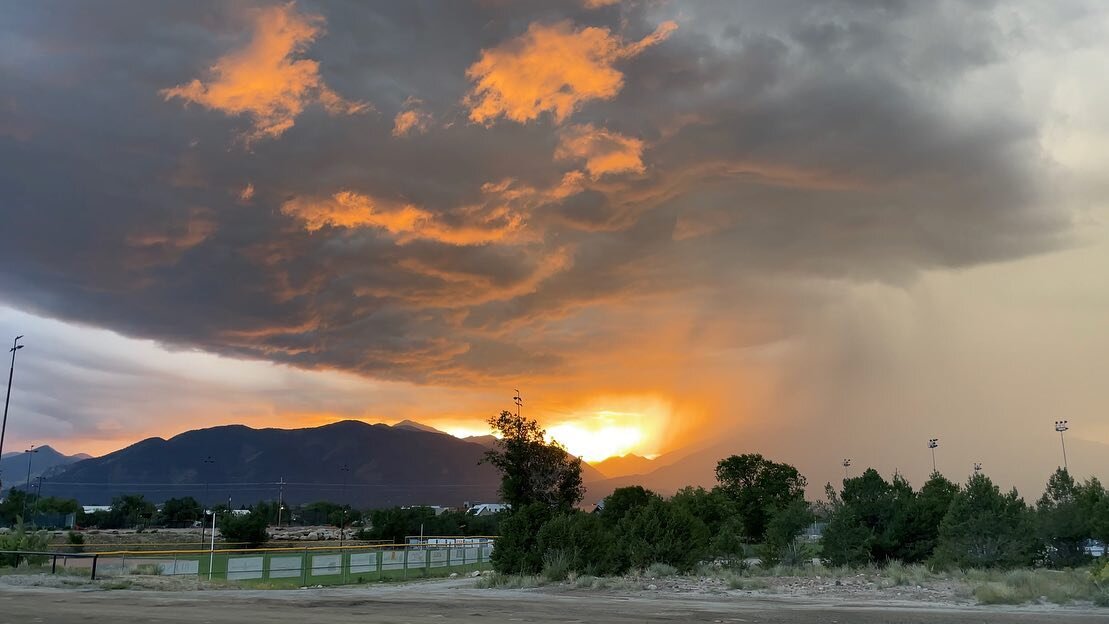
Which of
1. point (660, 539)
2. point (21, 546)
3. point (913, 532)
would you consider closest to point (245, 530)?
point (21, 546)

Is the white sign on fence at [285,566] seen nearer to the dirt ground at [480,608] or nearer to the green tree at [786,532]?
the dirt ground at [480,608]

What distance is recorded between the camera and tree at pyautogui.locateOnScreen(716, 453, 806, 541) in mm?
102500

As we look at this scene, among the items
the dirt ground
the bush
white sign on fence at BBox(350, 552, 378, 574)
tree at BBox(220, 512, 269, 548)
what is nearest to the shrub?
the dirt ground

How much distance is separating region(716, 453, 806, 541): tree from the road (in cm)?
7781

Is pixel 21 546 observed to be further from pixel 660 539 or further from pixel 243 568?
pixel 660 539

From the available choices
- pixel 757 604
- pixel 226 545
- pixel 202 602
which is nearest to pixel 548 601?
pixel 757 604

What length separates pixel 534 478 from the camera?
62.1m

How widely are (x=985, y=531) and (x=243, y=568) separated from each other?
115 feet

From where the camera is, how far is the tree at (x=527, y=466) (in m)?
61.5

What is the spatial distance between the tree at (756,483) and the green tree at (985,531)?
66.6m

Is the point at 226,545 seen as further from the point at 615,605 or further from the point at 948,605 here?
the point at 948,605

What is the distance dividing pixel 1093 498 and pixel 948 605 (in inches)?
1195

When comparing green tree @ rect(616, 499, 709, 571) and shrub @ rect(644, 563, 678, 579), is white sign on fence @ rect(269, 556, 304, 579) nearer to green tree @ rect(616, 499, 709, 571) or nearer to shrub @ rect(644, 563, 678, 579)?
green tree @ rect(616, 499, 709, 571)

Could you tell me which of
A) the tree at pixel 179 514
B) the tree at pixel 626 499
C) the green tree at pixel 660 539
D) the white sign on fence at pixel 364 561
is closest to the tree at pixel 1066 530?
the green tree at pixel 660 539
